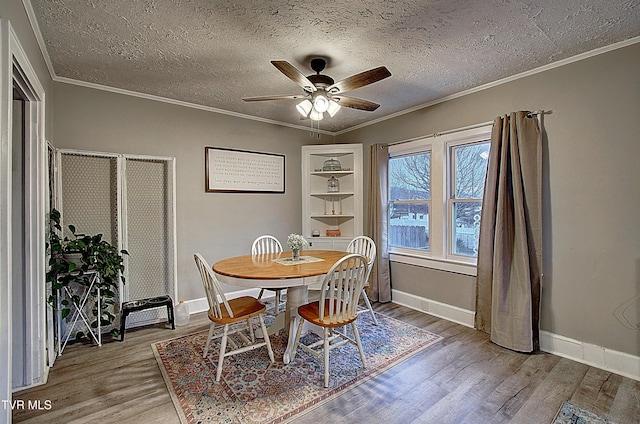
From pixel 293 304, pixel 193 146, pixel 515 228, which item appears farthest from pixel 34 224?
pixel 515 228

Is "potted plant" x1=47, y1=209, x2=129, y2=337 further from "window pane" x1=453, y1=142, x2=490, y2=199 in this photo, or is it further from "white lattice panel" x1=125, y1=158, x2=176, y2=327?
"window pane" x1=453, y1=142, x2=490, y2=199

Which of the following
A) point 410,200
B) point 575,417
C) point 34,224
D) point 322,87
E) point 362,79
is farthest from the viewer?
point 410,200

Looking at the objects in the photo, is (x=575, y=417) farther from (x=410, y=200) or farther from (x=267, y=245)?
(x=267, y=245)

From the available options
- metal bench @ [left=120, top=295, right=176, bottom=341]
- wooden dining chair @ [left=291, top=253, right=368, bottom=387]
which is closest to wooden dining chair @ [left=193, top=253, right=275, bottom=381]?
wooden dining chair @ [left=291, top=253, right=368, bottom=387]

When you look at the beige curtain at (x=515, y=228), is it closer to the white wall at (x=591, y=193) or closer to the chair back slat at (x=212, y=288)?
the white wall at (x=591, y=193)

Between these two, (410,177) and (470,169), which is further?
(410,177)

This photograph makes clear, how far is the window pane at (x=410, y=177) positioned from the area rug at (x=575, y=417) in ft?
7.40

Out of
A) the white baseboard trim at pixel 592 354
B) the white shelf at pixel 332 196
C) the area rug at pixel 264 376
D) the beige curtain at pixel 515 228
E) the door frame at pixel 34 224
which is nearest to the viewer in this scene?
the area rug at pixel 264 376

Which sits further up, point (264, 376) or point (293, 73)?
point (293, 73)

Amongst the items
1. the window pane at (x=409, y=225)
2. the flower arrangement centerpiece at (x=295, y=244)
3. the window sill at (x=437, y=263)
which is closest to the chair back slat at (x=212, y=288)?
the flower arrangement centerpiece at (x=295, y=244)

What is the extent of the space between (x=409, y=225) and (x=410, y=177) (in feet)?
2.00

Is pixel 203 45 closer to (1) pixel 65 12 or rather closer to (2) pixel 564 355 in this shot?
(1) pixel 65 12

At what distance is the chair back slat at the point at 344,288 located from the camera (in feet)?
7.00

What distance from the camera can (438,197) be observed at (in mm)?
3500
